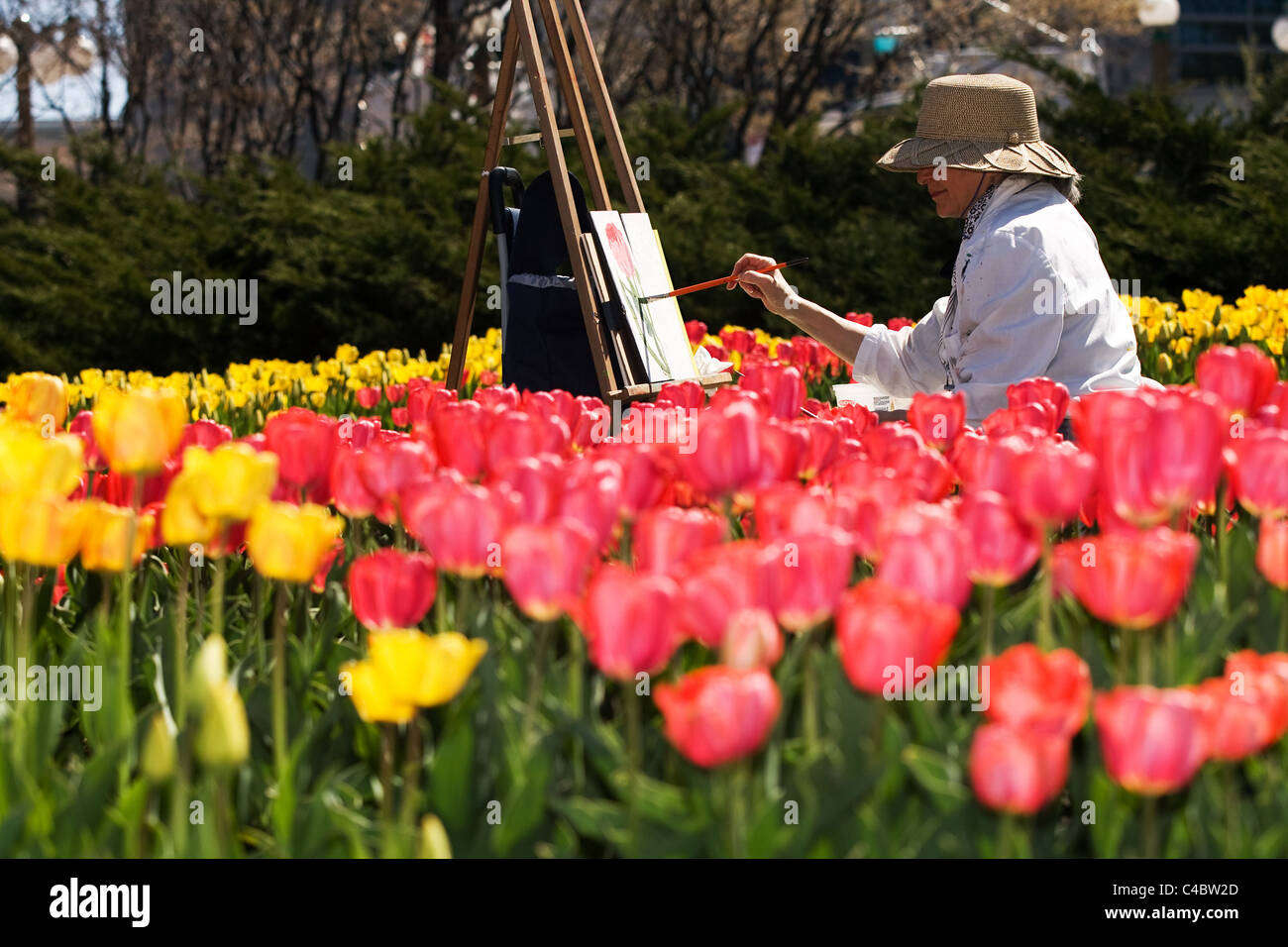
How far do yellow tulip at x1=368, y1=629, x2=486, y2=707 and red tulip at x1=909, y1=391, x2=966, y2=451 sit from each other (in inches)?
43.3

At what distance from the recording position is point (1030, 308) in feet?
11.1

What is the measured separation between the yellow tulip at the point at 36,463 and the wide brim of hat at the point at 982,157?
7.92ft

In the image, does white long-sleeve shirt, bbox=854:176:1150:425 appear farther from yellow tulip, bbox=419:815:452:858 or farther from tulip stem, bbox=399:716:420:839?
yellow tulip, bbox=419:815:452:858

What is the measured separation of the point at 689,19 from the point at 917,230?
6.23 m

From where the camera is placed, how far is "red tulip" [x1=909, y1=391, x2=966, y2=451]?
2.14 meters

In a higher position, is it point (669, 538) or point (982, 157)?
point (982, 157)

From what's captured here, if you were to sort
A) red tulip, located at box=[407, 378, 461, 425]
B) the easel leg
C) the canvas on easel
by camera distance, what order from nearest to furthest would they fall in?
red tulip, located at box=[407, 378, 461, 425]
the canvas on easel
the easel leg

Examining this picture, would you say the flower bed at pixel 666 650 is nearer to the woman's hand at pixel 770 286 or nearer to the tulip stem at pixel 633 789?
the tulip stem at pixel 633 789

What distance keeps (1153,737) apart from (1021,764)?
0.10 m

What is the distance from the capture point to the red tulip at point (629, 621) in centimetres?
119

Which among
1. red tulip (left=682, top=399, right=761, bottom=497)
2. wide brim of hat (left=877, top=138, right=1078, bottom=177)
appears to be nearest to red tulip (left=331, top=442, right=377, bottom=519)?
red tulip (left=682, top=399, right=761, bottom=497)

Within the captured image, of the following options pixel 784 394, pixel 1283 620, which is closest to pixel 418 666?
pixel 1283 620

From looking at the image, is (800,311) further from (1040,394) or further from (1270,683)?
(1270,683)

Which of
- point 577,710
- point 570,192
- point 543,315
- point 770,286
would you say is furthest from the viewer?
point 543,315
